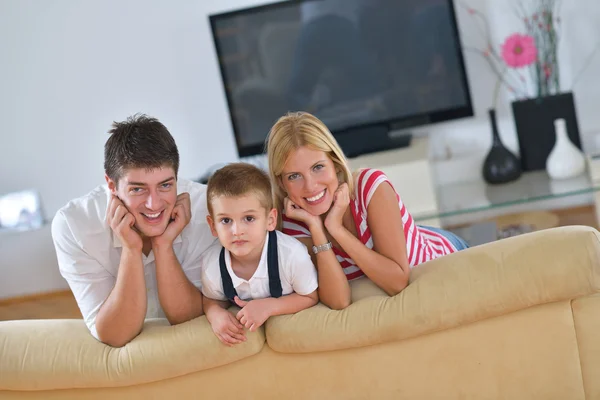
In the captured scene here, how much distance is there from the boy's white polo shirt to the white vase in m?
2.72

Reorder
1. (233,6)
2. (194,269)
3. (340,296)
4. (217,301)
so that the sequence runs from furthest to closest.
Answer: (233,6) < (194,269) < (217,301) < (340,296)

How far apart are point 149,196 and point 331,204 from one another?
17.7 inches

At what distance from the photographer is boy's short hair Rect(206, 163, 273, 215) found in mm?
1930

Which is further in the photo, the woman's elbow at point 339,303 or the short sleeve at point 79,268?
the short sleeve at point 79,268

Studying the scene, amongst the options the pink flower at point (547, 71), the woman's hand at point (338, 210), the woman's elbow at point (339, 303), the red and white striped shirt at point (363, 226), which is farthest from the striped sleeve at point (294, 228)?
the pink flower at point (547, 71)

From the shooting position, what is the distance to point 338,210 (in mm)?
2018

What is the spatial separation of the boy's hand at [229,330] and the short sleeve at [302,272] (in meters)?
0.18

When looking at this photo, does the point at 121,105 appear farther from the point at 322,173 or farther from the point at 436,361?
the point at 436,361

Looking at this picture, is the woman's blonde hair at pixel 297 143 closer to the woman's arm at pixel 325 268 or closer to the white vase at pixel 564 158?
the woman's arm at pixel 325 268

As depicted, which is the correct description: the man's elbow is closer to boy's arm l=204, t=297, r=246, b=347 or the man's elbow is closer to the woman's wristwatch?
boy's arm l=204, t=297, r=246, b=347

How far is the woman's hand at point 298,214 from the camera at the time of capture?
6.53 feet

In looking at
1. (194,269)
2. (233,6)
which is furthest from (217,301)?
(233,6)

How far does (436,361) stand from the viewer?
1.70 metres

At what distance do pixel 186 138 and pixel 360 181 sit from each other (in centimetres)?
312
